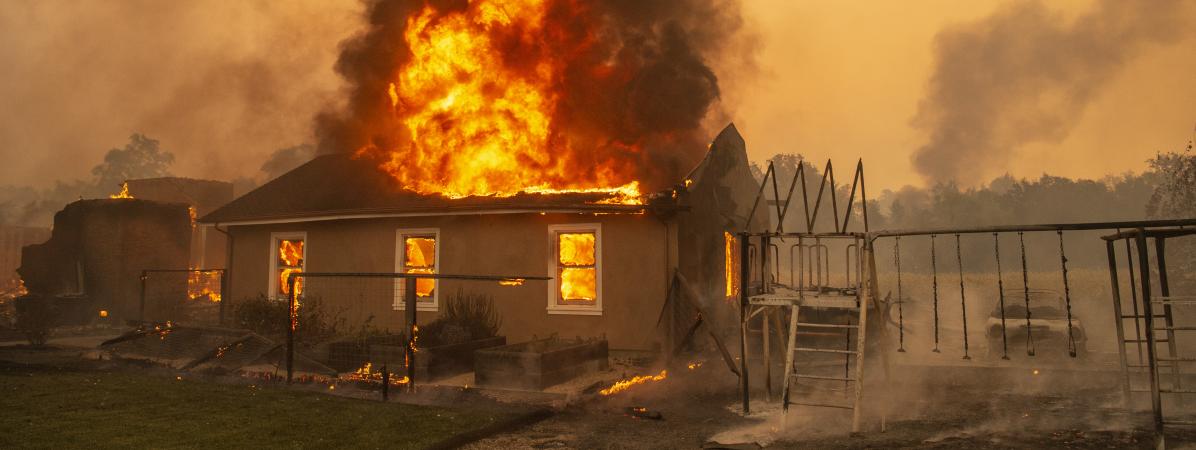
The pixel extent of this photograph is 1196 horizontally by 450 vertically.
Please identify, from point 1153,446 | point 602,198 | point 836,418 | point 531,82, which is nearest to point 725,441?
point 836,418

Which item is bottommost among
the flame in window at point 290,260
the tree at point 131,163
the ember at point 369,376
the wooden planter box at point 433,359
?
the ember at point 369,376

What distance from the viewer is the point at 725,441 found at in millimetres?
7215

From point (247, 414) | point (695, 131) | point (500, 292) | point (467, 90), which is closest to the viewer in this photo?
point (247, 414)

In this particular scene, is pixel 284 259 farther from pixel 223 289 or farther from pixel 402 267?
pixel 402 267

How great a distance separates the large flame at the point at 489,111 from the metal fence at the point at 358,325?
2.66 meters

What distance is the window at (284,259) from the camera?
17031 millimetres

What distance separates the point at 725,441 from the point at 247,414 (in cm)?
554

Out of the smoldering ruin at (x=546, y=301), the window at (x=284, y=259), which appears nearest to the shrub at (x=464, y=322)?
the smoldering ruin at (x=546, y=301)

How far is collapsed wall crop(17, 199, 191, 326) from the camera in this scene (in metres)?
21.4

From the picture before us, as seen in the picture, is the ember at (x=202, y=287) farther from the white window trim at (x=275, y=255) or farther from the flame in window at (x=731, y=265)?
the flame in window at (x=731, y=265)

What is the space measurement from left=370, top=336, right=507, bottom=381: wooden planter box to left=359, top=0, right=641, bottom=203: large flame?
441cm

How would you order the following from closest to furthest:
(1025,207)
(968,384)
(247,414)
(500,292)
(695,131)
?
(247,414) < (968,384) < (500,292) < (695,131) < (1025,207)

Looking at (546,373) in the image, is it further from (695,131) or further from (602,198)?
(695,131)

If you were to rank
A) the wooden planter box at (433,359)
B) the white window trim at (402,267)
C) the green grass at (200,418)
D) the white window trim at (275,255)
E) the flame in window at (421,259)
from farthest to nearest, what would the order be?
the white window trim at (275,255) → the flame in window at (421,259) → the white window trim at (402,267) → the wooden planter box at (433,359) → the green grass at (200,418)
